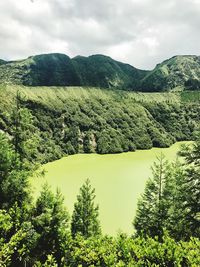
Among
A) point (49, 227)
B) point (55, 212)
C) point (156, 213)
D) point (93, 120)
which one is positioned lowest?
point (49, 227)

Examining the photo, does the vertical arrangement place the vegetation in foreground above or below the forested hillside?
below

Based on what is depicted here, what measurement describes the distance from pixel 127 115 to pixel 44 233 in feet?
Result: 456

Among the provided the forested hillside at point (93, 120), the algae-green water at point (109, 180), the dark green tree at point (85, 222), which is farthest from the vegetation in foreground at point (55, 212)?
the forested hillside at point (93, 120)

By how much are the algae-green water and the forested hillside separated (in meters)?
6.87

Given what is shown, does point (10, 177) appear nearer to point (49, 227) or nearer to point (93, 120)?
point (49, 227)

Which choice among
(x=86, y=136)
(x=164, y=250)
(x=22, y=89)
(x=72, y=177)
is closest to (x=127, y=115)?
(x=86, y=136)

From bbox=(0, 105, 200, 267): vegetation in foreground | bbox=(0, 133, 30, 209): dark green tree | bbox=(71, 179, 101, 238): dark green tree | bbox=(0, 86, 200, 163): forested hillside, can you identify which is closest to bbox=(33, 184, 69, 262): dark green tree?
bbox=(0, 105, 200, 267): vegetation in foreground

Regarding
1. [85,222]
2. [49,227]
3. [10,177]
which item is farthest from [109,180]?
[10,177]

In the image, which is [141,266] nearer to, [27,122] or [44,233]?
[44,233]

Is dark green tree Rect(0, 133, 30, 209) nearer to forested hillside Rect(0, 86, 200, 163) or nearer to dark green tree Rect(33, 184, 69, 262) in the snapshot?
dark green tree Rect(33, 184, 69, 262)

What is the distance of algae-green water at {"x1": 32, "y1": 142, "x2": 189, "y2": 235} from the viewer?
58.8 meters

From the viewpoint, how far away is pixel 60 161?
12119 centimetres

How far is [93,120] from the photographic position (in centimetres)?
15712

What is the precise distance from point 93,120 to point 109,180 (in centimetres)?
7225
